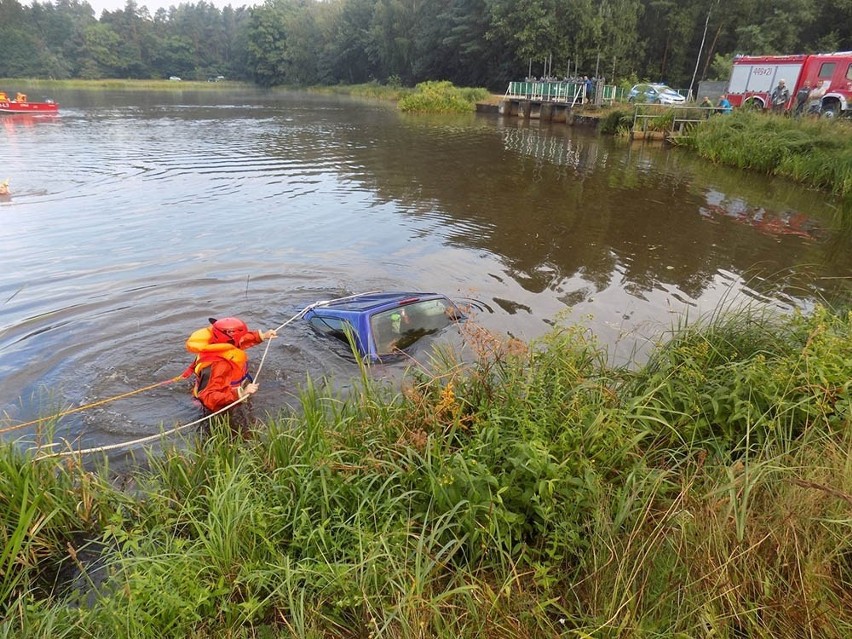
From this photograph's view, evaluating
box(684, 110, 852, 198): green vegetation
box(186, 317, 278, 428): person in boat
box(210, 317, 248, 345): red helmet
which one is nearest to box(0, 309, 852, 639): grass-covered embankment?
box(186, 317, 278, 428): person in boat

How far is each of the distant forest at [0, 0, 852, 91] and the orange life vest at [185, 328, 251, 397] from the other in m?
40.0

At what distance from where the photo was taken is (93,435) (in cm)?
541

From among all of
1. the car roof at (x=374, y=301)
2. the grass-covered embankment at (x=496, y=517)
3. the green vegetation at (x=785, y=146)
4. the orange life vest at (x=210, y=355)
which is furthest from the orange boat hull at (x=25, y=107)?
the green vegetation at (x=785, y=146)

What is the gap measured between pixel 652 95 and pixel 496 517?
35922 millimetres

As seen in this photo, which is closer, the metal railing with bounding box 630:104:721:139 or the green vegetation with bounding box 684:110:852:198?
the green vegetation with bounding box 684:110:852:198

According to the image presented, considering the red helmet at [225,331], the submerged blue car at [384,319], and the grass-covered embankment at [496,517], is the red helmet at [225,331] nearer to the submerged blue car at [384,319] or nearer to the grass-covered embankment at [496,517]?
the submerged blue car at [384,319]

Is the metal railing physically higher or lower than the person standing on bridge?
lower

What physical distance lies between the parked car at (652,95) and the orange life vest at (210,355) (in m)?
31.8

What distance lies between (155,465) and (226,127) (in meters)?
33.3

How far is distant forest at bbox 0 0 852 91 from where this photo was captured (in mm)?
39812

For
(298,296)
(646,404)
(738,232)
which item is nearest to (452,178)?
Answer: (738,232)

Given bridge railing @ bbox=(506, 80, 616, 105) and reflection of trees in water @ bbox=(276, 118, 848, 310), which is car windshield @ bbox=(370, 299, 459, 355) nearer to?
reflection of trees in water @ bbox=(276, 118, 848, 310)

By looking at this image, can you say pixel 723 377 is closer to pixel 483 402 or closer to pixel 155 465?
pixel 483 402

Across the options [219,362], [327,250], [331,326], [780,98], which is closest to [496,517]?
[219,362]
